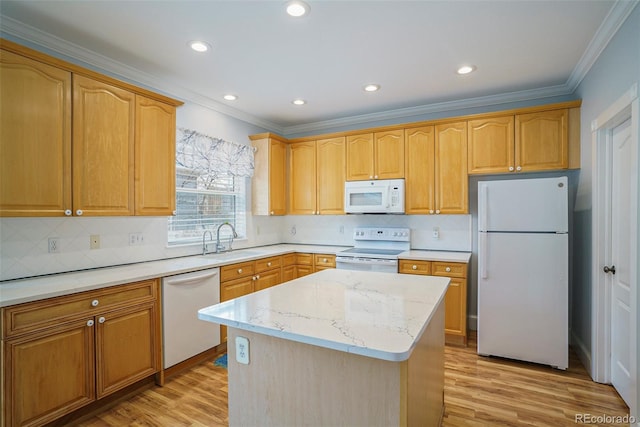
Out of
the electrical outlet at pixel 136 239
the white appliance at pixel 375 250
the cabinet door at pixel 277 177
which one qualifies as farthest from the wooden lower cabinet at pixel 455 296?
the electrical outlet at pixel 136 239

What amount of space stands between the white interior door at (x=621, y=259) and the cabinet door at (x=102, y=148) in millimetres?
3686

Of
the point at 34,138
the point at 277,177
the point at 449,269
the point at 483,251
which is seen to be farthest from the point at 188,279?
the point at 483,251

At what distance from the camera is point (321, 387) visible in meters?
1.29

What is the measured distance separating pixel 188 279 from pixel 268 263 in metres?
1.12

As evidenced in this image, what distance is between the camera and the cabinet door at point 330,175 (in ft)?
14.1

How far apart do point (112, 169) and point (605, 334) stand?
13.3 ft

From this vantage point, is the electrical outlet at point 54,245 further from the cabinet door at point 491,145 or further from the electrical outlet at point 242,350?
the cabinet door at point 491,145

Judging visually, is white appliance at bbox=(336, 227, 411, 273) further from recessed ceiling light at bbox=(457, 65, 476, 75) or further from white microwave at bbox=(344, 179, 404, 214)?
recessed ceiling light at bbox=(457, 65, 476, 75)

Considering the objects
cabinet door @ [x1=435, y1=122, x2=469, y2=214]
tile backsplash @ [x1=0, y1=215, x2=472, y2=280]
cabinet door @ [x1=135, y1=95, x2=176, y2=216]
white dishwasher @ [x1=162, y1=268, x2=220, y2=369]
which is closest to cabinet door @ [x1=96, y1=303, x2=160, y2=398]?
white dishwasher @ [x1=162, y1=268, x2=220, y2=369]

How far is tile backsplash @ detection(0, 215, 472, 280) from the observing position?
2.26m

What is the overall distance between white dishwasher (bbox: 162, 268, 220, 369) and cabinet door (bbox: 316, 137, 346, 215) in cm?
183

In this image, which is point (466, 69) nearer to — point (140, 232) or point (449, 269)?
point (449, 269)

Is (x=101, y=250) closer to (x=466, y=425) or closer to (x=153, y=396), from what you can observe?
(x=153, y=396)

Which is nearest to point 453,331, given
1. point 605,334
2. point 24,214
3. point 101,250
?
point 605,334
